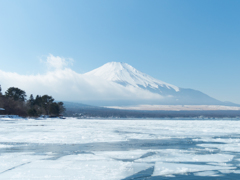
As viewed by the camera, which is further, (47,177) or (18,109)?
(18,109)

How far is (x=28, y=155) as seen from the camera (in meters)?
11.7

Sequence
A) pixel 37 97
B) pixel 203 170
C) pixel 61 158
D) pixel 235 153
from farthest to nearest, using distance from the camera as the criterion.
Answer: pixel 37 97 < pixel 235 153 < pixel 61 158 < pixel 203 170

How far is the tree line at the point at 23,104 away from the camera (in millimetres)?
79125

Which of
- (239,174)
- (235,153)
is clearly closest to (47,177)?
(239,174)

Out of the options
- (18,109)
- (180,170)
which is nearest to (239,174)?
(180,170)

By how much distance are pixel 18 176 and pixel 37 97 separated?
347 ft

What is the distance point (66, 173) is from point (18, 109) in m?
82.5

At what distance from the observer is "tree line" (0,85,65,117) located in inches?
3115

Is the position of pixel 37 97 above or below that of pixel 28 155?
above

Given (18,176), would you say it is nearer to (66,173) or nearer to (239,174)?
(66,173)

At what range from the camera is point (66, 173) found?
8461 millimetres

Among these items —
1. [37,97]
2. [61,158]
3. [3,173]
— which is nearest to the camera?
[3,173]

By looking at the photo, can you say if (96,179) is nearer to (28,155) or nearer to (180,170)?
(180,170)

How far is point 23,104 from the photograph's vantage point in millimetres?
93875
